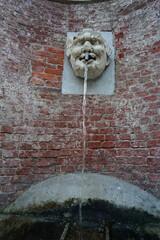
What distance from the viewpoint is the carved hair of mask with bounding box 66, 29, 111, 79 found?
232 cm

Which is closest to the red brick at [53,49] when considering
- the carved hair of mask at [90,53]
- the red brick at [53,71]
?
the carved hair of mask at [90,53]

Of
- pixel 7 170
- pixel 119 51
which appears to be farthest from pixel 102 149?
pixel 119 51

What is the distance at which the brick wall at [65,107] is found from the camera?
204cm

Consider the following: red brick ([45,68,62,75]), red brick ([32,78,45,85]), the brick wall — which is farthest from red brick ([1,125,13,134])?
red brick ([45,68,62,75])

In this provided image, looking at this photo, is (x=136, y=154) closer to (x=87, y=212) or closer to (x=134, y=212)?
(x=134, y=212)

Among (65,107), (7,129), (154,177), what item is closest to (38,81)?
(65,107)

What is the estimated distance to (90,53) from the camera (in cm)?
233

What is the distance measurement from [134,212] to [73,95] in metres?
1.31

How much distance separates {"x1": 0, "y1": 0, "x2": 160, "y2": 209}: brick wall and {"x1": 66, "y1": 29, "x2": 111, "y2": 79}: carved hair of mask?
18 centimetres

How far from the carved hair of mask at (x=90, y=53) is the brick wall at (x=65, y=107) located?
177mm

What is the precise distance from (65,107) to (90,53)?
2.14 feet

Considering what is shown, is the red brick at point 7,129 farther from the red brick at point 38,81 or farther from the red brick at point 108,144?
the red brick at point 108,144

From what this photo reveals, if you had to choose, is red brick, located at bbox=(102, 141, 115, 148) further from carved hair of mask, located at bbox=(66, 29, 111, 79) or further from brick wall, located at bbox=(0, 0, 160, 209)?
carved hair of mask, located at bbox=(66, 29, 111, 79)

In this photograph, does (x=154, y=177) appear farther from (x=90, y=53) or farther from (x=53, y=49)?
(x=53, y=49)
